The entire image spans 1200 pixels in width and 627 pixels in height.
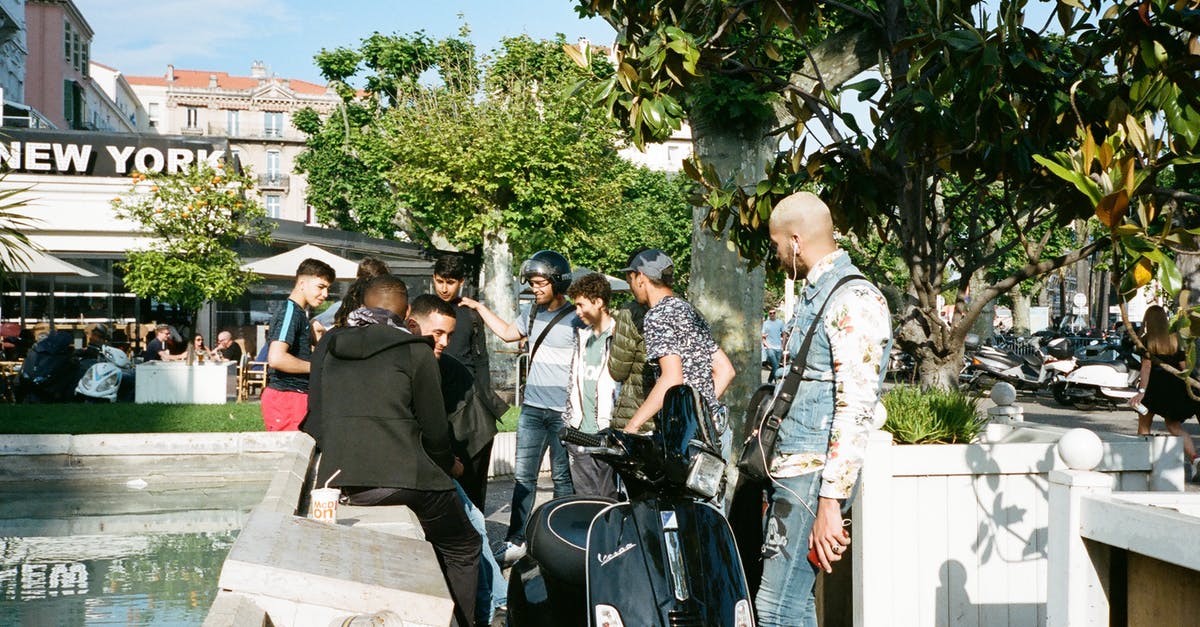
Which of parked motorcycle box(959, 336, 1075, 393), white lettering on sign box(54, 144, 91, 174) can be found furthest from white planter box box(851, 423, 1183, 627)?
white lettering on sign box(54, 144, 91, 174)

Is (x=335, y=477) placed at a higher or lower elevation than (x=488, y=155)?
lower

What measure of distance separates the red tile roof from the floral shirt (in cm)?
12079

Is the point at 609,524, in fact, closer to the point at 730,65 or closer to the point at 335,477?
the point at 335,477

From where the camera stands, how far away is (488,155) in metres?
27.4

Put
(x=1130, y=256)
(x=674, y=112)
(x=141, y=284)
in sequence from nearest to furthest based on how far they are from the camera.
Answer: (x=1130, y=256) < (x=674, y=112) < (x=141, y=284)

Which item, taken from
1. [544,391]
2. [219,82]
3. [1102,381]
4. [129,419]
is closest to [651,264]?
[544,391]

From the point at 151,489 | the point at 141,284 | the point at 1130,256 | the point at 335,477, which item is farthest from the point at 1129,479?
the point at 141,284

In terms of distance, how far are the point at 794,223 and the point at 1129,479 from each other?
7.64 feet

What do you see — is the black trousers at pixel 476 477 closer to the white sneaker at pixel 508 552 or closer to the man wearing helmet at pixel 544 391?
the white sneaker at pixel 508 552

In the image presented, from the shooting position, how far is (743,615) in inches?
151

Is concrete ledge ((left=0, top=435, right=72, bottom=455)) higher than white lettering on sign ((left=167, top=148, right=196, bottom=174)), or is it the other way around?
white lettering on sign ((left=167, top=148, right=196, bottom=174))

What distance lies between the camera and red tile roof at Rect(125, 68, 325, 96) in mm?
122438

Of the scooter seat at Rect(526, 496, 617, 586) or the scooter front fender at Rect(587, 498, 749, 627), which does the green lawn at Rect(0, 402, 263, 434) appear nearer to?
the scooter seat at Rect(526, 496, 617, 586)

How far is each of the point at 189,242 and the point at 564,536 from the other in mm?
20618
